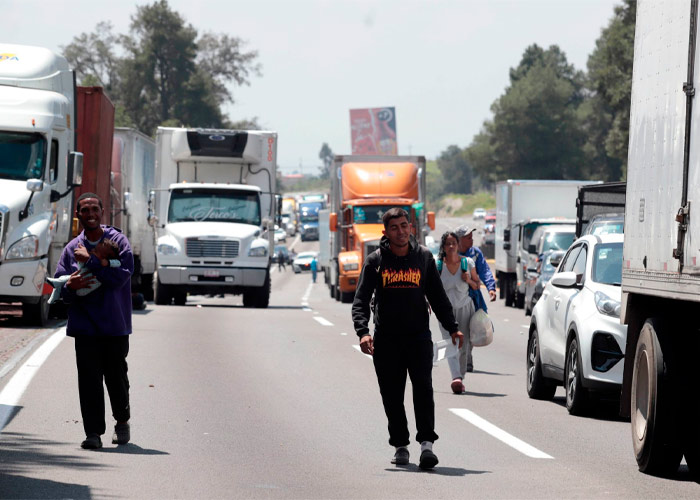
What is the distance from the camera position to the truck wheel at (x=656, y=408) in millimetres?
8055

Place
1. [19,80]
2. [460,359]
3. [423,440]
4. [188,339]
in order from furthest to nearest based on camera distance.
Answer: [19,80] < [188,339] < [460,359] < [423,440]

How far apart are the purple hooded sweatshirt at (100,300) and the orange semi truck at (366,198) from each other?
25503 millimetres

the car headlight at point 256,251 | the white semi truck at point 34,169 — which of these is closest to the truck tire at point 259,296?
the car headlight at point 256,251

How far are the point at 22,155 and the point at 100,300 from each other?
11915 millimetres

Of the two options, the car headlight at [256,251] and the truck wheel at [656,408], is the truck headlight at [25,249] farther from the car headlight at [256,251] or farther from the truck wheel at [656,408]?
the truck wheel at [656,408]

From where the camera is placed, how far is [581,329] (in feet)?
37.4

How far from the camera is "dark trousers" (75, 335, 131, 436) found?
9.32m

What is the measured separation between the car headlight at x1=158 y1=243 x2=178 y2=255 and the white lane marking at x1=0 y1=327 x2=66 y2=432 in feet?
35.1

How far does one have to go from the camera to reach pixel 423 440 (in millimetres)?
8758

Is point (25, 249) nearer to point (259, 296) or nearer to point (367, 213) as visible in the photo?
point (259, 296)

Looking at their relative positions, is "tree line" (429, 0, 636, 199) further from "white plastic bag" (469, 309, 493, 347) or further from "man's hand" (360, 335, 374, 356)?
"man's hand" (360, 335, 374, 356)

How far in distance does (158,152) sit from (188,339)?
38.8ft

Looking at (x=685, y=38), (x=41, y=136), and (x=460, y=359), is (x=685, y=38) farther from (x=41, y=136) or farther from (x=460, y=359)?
(x=41, y=136)

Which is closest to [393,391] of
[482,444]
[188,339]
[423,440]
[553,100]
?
[423,440]
